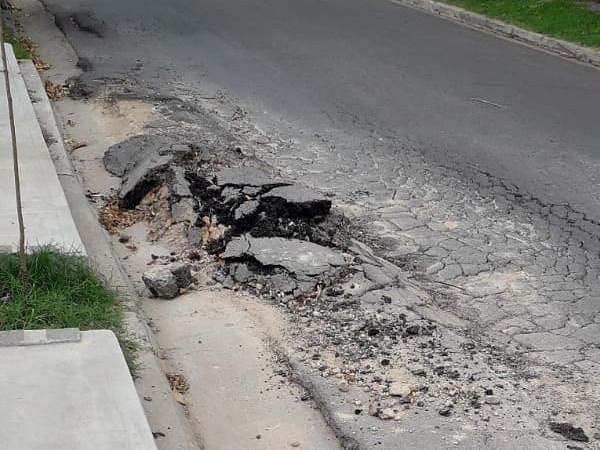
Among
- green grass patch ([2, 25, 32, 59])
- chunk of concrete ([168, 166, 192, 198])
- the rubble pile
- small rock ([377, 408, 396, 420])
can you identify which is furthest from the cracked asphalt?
chunk of concrete ([168, 166, 192, 198])

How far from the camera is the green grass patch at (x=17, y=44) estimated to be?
438 inches

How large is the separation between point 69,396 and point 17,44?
9.05 m

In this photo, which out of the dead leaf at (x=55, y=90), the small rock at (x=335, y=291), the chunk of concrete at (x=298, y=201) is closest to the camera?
the small rock at (x=335, y=291)

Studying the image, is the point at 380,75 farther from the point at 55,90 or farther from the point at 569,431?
the point at 569,431

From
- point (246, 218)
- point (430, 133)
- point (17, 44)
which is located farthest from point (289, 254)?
point (17, 44)

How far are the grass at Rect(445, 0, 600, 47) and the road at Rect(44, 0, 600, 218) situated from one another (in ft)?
2.35

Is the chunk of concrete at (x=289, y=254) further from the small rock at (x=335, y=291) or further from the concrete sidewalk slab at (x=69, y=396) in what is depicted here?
the concrete sidewalk slab at (x=69, y=396)

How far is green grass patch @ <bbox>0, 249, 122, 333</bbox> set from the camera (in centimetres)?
454

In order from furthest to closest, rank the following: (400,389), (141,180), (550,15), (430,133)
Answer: (550,15) → (430,133) → (141,180) → (400,389)

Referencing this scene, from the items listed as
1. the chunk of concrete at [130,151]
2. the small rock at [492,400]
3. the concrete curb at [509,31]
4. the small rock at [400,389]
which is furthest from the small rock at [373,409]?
the concrete curb at [509,31]

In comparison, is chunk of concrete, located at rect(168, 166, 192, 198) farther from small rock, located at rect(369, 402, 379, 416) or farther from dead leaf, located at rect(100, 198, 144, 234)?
small rock, located at rect(369, 402, 379, 416)

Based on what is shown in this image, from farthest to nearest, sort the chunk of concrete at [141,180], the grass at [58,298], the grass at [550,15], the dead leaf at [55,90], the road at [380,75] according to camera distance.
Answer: the grass at [550,15], the dead leaf at [55,90], the road at [380,75], the chunk of concrete at [141,180], the grass at [58,298]

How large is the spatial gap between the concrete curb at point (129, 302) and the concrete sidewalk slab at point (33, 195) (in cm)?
18

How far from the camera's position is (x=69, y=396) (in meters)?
3.81
